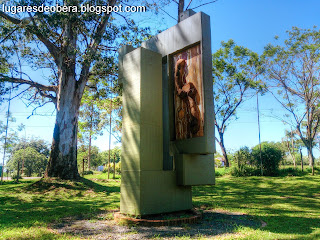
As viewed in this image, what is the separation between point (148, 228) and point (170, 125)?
2.45 metres

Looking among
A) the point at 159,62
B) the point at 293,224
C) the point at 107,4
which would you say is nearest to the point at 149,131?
the point at 159,62

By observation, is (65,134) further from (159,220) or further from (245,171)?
(245,171)

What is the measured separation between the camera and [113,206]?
26.0 ft

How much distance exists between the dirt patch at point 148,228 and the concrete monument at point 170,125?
581 mm

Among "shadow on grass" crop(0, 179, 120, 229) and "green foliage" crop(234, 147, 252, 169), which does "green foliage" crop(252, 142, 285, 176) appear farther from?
"shadow on grass" crop(0, 179, 120, 229)

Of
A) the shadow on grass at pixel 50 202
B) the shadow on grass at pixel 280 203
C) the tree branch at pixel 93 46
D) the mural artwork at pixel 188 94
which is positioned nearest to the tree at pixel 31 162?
the tree branch at pixel 93 46

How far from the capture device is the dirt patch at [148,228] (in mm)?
4566

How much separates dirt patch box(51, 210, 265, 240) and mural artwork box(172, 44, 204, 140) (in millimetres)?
1876

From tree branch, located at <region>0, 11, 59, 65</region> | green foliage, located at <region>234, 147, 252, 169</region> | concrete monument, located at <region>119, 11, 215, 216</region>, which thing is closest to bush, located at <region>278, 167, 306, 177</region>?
green foliage, located at <region>234, 147, 252, 169</region>

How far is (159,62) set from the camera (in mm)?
6637

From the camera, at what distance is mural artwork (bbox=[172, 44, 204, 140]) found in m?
5.96

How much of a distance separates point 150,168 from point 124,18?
9495 millimetres

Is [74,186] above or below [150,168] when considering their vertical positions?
below

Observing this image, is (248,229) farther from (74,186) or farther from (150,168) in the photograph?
(74,186)
